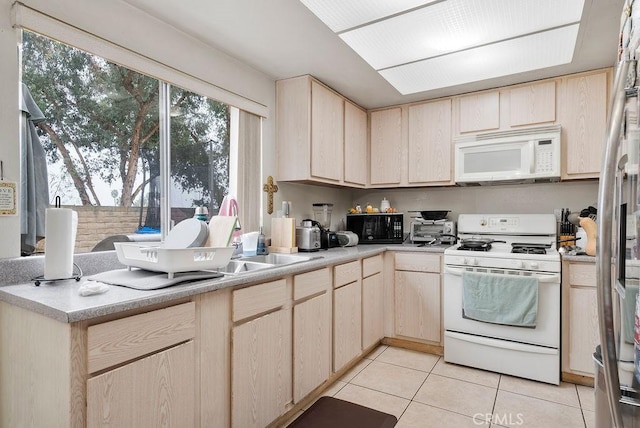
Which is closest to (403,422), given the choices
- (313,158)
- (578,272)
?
(578,272)

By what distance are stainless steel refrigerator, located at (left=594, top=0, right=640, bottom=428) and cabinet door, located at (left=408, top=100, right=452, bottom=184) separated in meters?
2.40

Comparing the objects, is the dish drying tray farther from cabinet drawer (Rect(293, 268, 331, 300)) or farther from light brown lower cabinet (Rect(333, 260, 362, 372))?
light brown lower cabinet (Rect(333, 260, 362, 372))

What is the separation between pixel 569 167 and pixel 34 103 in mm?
3443

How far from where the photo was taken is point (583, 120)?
2701 millimetres

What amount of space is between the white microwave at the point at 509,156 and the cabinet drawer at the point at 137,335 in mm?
2558

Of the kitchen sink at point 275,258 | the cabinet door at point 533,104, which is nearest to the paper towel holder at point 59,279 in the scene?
the kitchen sink at point 275,258

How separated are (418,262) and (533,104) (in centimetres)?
158

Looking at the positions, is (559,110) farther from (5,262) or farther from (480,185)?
(5,262)

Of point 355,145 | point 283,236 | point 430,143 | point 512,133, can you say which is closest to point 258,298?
point 283,236

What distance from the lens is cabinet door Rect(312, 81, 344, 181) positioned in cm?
279

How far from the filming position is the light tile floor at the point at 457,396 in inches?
79.4

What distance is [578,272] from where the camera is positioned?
7.97ft

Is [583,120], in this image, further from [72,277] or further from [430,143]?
[72,277]

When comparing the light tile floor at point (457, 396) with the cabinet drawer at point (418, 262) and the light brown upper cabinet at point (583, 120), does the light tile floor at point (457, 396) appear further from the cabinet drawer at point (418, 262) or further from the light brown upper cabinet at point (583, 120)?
the light brown upper cabinet at point (583, 120)
